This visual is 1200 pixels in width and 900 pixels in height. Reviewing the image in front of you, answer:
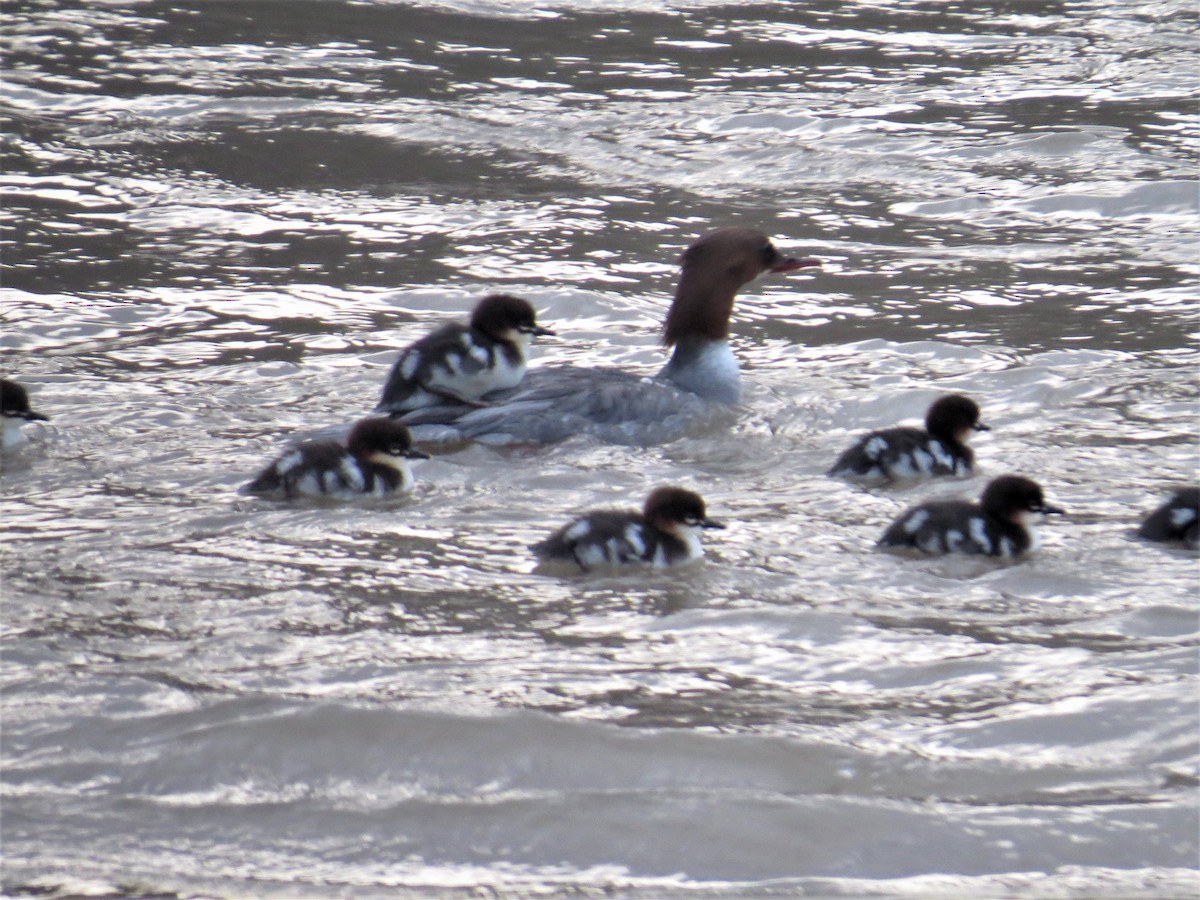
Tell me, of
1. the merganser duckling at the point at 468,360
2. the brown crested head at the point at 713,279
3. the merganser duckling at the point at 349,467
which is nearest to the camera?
the merganser duckling at the point at 349,467

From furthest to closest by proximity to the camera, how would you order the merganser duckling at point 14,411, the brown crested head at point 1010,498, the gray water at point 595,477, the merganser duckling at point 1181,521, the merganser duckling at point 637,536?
the merganser duckling at point 14,411 < the brown crested head at point 1010,498 < the merganser duckling at point 1181,521 < the merganser duckling at point 637,536 < the gray water at point 595,477

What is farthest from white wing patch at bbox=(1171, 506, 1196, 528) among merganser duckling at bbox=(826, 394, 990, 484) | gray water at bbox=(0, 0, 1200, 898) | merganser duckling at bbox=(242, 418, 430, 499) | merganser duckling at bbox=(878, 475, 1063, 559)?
merganser duckling at bbox=(242, 418, 430, 499)

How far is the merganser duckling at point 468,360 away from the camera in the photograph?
6.72 meters

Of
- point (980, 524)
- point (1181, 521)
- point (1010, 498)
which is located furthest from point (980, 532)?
point (1181, 521)

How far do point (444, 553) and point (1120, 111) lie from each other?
24.0 feet

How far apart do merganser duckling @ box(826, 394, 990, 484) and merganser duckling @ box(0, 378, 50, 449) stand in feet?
9.04

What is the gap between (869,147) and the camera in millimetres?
10531

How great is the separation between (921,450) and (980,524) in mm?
830

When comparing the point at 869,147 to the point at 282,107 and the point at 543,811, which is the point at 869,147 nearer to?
the point at 282,107

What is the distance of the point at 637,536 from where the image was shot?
5066 mm

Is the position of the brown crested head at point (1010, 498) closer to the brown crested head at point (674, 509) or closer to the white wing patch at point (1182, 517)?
the white wing patch at point (1182, 517)

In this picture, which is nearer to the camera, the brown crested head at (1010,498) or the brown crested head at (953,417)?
the brown crested head at (1010,498)

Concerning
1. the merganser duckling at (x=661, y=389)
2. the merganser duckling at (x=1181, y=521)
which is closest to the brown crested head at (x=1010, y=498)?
the merganser duckling at (x=1181, y=521)

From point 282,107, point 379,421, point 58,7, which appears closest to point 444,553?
point 379,421
